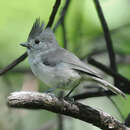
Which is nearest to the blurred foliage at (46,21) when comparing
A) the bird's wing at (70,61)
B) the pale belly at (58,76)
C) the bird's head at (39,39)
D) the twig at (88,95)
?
the bird's head at (39,39)

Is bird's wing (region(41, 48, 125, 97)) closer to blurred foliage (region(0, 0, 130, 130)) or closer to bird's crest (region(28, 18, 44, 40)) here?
bird's crest (region(28, 18, 44, 40))

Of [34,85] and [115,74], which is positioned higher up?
[115,74]

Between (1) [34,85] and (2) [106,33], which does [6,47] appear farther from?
(2) [106,33]

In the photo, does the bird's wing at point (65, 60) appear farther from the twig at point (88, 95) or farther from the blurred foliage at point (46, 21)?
the blurred foliage at point (46, 21)

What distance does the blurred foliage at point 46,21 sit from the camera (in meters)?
5.26

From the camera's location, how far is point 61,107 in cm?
321

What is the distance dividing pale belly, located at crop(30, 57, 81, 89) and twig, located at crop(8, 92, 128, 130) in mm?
656

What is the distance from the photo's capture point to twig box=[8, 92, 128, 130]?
116 inches

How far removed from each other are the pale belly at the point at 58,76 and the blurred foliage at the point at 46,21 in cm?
111

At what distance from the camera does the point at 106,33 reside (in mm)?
4414

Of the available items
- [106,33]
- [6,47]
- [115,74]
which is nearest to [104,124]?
[115,74]

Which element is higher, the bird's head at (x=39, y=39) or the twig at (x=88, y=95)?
the bird's head at (x=39, y=39)

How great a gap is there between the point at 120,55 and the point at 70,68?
4.90 ft

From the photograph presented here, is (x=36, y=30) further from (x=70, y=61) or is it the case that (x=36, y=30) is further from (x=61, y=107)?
(x=61, y=107)
